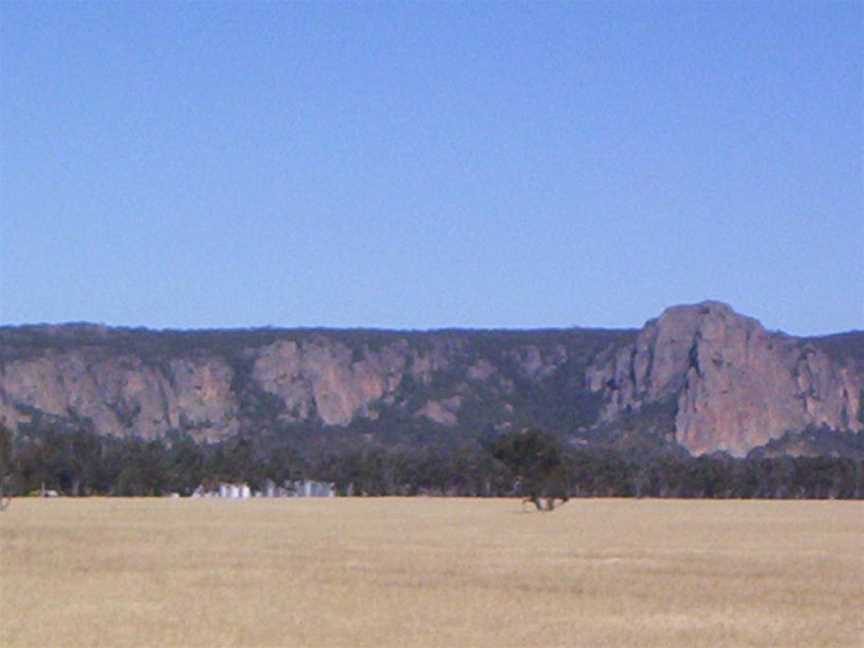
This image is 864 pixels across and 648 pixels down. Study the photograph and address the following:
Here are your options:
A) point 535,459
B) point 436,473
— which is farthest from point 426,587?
point 436,473

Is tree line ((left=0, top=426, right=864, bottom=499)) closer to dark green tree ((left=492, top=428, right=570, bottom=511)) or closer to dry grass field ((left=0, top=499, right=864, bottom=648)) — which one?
dark green tree ((left=492, top=428, right=570, bottom=511))

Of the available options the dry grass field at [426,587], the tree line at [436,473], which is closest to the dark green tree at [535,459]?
the dry grass field at [426,587]

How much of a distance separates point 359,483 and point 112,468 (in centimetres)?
2334

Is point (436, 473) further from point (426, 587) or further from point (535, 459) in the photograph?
point (426, 587)

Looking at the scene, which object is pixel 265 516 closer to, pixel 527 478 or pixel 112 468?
pixel 527 478

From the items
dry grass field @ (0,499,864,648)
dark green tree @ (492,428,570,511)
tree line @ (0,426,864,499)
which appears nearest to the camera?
dry grass field @ (0,499,864,648)

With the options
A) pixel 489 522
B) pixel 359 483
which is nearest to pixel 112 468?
pixel 359 483

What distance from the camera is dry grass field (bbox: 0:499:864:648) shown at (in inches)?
995

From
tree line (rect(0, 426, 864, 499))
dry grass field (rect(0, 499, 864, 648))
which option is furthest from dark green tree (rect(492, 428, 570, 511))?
tree line (rect(0, 426, 864, 499))

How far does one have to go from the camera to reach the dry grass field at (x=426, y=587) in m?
25.3

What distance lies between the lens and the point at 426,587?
33.3m

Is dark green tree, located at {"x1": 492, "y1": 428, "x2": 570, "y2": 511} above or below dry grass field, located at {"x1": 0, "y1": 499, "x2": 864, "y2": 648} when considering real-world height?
above

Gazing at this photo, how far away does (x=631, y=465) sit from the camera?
14912cm

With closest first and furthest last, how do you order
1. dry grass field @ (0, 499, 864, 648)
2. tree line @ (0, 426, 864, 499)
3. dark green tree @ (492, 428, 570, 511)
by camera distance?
dry grass field @ (0, 499, 864, 648) < dark green tree @ (492, 428, 570, 511) < tree line @ (0, 426, 864, 499)
